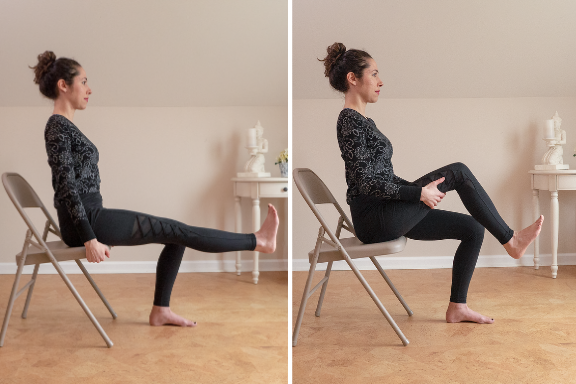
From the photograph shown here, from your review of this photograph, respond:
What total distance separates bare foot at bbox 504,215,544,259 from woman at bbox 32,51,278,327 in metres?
0.77

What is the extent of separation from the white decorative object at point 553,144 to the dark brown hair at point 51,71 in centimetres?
154

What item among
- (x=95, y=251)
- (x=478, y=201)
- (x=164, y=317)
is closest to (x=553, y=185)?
(x=478, y=201)

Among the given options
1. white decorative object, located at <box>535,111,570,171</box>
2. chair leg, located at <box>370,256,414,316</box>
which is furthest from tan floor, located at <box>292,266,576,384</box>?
white decorative object, located at <box>535,111,570,171</box>

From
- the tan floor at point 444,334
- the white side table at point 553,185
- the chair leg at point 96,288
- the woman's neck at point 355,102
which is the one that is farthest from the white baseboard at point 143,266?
the white side table at point 553,185

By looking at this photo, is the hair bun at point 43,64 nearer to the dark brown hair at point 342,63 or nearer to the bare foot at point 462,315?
the dark brown hair at point 342,63

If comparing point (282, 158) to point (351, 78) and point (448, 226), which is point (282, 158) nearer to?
point (351, 78)

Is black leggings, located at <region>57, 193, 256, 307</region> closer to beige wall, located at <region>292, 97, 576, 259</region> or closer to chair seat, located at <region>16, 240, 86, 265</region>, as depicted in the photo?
chair seat, located at <region>16, 240, 86, 265</region>

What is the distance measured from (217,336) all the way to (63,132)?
865 millimetres

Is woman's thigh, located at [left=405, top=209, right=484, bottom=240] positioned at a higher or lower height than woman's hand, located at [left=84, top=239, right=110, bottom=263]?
higher

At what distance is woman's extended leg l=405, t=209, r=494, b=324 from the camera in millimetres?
1536

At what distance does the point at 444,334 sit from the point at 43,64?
1.59m

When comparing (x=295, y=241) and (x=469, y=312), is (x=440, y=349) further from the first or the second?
(x=295, y=241)

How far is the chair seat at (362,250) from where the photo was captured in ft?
5.13

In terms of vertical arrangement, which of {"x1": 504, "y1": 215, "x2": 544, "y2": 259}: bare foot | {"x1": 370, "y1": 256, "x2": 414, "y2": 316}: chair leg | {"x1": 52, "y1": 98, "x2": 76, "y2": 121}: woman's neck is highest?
{"x1": 52, "y1": 98, "x2": 76, "y2": 121}: woman's neck
